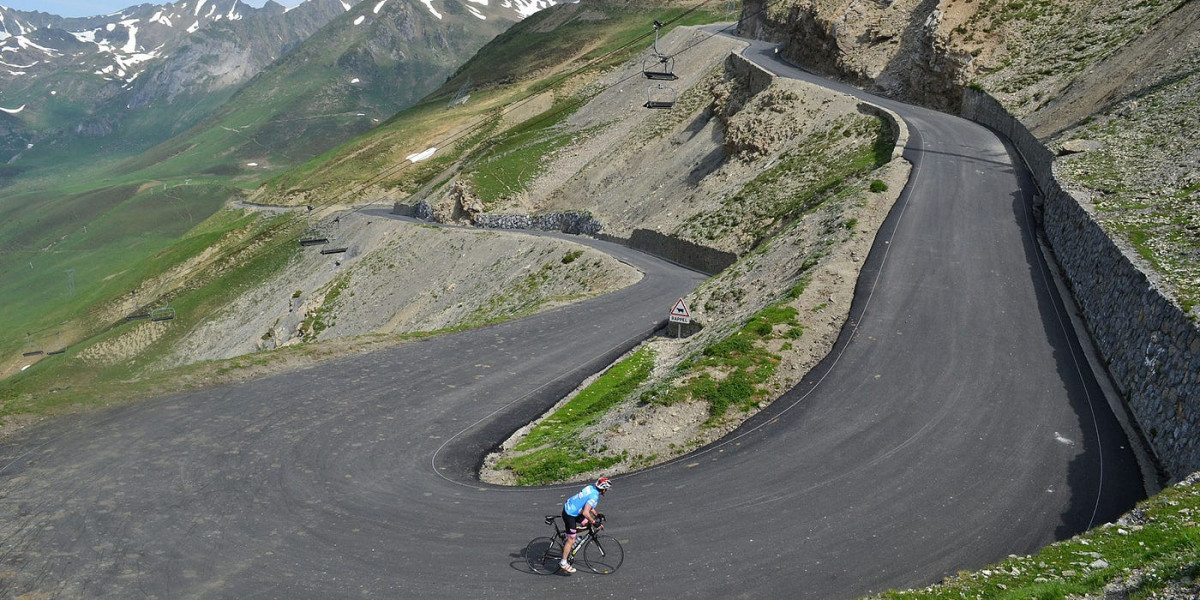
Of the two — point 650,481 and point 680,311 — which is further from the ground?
point 680,311

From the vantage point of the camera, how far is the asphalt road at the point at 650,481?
49.1 ft

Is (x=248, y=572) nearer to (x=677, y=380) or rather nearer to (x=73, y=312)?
(x=677, y=380)

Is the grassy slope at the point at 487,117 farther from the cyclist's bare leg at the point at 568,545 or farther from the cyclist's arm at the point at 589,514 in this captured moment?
the cyclist's bare leg at the point at 568,545

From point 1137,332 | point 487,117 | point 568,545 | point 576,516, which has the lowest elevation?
point 568,545

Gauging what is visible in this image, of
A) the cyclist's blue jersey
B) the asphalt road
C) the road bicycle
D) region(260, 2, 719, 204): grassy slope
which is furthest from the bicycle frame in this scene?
region(260, 2, 719, 204): grassy slope

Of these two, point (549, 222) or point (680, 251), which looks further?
point (549, 222)

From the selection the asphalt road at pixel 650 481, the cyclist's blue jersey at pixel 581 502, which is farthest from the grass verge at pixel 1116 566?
the cyclist's blue jersey at pixel 581 502

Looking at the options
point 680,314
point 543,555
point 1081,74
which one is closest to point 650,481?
point 543,555

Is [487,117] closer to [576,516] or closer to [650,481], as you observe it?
[650,481]

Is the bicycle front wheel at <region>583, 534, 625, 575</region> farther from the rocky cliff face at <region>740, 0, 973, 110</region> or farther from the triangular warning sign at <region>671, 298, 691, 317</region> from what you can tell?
the rocky cliff face at <region>740, 0, 973, 110</region>

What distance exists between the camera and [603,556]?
608 inches

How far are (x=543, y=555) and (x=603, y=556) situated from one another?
5.03 ft

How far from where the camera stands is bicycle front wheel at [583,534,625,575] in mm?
15094

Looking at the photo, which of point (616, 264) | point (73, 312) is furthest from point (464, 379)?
point (73, 312)
